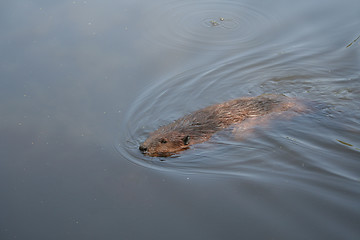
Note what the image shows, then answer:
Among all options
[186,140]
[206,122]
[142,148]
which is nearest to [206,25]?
[206,122]

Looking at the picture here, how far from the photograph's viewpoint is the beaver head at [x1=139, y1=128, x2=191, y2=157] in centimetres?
616

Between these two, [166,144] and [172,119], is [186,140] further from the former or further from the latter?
[172,119]


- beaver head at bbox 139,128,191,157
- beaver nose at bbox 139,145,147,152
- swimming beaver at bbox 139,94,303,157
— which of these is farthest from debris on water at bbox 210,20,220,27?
beaver nose at bbox 139,145,147,152

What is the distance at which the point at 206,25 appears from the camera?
932 cm

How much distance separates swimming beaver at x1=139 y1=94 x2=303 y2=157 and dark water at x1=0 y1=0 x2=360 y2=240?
6.4 inches

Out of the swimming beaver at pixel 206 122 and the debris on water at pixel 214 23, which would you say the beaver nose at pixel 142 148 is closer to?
the swimming beaver at pixel 206 122

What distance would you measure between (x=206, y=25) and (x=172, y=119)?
3040 millimetres

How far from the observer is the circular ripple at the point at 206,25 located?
884 centimetres

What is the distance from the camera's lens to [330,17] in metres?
9.49

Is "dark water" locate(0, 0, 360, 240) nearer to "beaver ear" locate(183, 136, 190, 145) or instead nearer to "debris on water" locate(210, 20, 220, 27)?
"debris on water" locate(210, 20, 220, 27)

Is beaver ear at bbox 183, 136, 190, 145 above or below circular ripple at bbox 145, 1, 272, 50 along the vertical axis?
below

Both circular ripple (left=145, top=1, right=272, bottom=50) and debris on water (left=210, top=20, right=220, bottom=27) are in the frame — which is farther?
debris on water (left=210, top=20, right=220, bottom=27)

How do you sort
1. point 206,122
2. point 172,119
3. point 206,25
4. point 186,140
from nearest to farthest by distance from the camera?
point 186,140 < point 206,122 < point 172,119 < point 206,25

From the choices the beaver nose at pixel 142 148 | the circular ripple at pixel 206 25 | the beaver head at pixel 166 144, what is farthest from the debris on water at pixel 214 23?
the beaver nose at pixel 142 148
